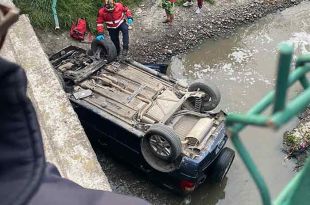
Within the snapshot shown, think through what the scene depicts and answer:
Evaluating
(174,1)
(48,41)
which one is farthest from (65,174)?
(174,1)

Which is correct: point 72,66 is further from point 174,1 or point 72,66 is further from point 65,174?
point 65,174

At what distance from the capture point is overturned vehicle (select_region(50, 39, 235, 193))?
7613 millimetres

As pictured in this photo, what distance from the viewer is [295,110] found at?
1.06 meters

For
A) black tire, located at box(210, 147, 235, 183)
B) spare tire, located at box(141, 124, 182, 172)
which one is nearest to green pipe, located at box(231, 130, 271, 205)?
spare tire, located at box(141, 124, 182, 172)

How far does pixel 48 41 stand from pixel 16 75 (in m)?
10.1

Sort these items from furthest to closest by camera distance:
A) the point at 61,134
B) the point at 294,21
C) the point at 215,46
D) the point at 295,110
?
the point at 294,21, the point at 215,46, the point at 61,134, the point at 295,110

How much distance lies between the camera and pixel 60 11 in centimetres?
1146

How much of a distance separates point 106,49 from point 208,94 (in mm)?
2326

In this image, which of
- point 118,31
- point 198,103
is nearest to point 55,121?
point 198,103

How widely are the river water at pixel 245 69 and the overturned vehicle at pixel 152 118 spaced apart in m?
0.51

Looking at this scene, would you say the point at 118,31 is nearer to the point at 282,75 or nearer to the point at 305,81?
the point at 305,81

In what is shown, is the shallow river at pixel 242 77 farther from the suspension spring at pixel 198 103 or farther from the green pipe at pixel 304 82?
the green pipe at pixel 304 82

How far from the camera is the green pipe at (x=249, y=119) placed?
103cm

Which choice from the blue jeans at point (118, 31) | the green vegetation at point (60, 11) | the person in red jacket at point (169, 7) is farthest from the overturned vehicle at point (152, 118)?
the person in red jacket at point (169, 7)
